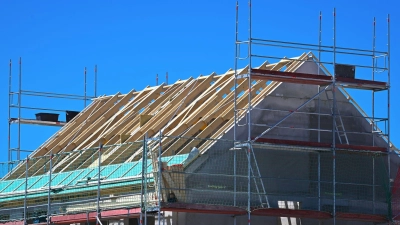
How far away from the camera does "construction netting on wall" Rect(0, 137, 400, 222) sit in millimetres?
26797

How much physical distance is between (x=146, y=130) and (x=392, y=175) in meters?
7.09

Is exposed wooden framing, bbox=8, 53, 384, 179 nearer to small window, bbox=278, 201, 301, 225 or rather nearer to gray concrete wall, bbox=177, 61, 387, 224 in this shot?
gray concrete wall, bbox=177, 61, 387, 224

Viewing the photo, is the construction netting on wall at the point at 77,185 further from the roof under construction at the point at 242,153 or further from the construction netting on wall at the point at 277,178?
the construction netting on wall at the point at 277,178

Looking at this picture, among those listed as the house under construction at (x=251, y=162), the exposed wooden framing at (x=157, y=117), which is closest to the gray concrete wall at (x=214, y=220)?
the house under construction at (x=251, y=162)

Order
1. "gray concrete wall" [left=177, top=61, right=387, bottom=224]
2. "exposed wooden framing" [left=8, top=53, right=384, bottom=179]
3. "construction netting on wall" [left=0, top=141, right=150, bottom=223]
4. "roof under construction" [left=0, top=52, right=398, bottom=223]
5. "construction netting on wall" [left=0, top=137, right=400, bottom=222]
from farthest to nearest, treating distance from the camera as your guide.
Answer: "exposed wooden framing" [left=8, top=53, right=384, bottom=179] → "construction netting on wall" [left=0, top=141, right=150, bottom=223] → "gray concrete wall" [left=177, top=61, right=387, bottom=224] → "roof under construction" [left=0, top=52, right=398, bottom=223] → "construction netting on wall" [left=0, top=137, right=400, bottom=222]

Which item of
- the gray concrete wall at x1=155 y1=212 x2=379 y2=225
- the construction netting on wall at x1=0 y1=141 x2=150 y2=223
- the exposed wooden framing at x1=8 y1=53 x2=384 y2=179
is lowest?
the gray concrete wall at x1=155 y1=212 x2=379 y2=225

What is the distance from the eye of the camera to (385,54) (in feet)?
96.4

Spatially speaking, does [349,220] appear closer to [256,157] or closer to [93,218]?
[256,157]

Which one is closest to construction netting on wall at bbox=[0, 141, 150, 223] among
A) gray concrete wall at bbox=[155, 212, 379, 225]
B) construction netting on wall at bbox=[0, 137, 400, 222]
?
construction netting on wall at bbox=[0, 137, 400, 222]

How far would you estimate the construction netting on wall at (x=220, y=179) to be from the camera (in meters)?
26.8

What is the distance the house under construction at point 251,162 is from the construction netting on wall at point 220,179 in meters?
0.03

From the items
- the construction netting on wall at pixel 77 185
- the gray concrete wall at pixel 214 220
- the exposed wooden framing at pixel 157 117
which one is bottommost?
the gray concrete wall at pixel 214 220

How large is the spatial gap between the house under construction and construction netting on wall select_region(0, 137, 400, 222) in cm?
3

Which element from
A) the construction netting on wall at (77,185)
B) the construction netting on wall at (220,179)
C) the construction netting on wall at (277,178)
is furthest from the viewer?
the construction netting on wall at (77,185)
